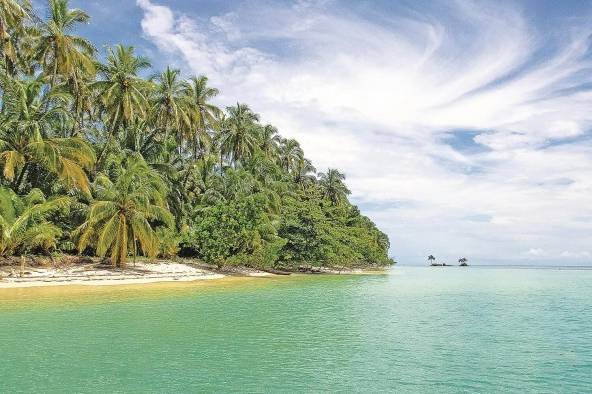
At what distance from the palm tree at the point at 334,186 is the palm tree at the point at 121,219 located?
170ft

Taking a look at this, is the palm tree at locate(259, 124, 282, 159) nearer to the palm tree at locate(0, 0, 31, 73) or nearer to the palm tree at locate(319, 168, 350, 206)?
the palm tree at locate(319, 168, 350, 206)

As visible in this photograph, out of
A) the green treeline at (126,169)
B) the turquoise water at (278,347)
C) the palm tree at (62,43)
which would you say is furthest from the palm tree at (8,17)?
the turquoise water at (278,347)

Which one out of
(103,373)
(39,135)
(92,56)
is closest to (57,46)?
(92,56)

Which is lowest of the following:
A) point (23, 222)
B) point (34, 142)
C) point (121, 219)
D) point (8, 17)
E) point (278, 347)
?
point (278, 347)

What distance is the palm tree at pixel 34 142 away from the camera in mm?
33781

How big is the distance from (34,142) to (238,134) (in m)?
31.9

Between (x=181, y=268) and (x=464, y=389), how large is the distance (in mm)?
35645

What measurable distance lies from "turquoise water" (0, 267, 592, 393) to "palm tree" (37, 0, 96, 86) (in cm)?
2490

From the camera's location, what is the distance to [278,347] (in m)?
13.5

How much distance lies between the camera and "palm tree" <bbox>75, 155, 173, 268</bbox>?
3484 centimetres

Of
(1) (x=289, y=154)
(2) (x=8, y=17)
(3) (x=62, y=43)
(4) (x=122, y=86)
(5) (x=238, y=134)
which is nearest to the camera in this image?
(2) (x=8, y=17)

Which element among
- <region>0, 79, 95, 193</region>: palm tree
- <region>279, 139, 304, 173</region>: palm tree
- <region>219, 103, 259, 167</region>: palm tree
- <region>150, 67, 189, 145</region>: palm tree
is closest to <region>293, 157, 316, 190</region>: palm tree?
<region>279, 139, 304, 173</region>: palm tree

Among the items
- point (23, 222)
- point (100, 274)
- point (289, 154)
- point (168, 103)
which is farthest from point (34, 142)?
point (289, 154)

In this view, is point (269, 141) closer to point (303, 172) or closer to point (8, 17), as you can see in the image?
point (303, 172)
